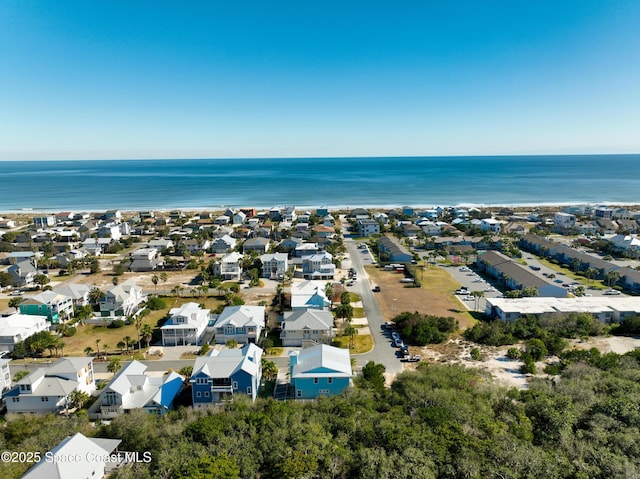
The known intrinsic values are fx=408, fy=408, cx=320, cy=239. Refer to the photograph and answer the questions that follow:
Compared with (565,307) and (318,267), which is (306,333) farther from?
(565,307)

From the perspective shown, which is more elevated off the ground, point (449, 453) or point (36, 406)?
point (449, 453)

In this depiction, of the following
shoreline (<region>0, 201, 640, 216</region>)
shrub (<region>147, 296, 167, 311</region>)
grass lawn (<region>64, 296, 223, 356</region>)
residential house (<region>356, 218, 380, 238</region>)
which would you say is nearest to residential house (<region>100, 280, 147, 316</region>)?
shrub (<region>147, 296, 167, 311</region>)

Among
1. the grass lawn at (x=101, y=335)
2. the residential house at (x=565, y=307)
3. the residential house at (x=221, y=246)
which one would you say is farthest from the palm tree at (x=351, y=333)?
the residential house at (x=221, y=246)

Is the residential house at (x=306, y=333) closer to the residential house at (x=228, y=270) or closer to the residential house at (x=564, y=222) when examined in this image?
the residential house at (x=228, y=270)

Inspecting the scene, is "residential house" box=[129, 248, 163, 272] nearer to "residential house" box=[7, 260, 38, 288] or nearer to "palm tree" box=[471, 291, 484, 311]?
"residential house" box=[7, 260, 38, 288]

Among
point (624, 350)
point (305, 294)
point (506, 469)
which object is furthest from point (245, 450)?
point (624, 350)

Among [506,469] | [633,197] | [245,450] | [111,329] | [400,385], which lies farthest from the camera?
[633,197]

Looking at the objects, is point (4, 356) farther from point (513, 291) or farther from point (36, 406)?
point (513, 291)
